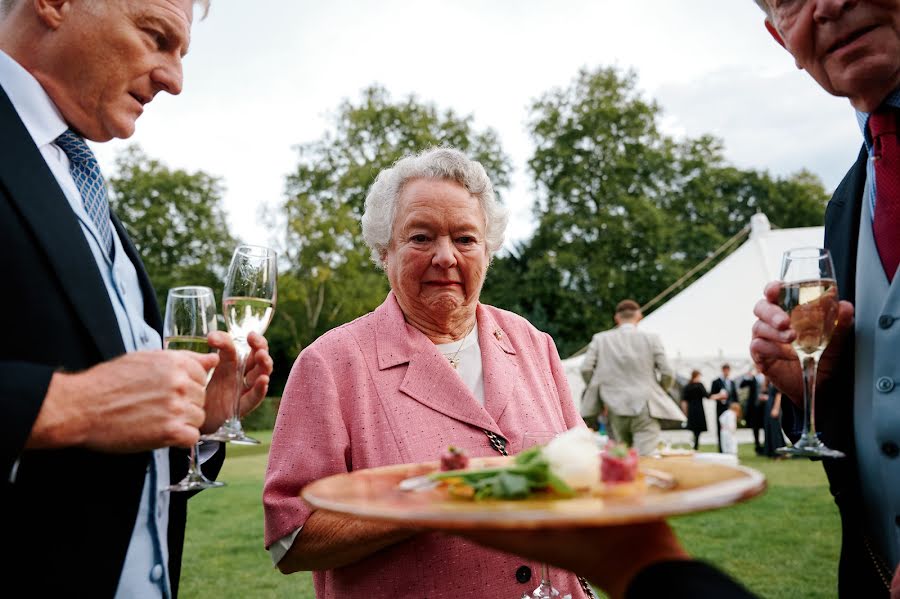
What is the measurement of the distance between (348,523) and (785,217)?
5143cm

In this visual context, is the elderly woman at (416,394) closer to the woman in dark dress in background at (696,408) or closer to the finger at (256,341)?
the finger at (256,341)

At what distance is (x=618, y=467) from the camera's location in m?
1.57

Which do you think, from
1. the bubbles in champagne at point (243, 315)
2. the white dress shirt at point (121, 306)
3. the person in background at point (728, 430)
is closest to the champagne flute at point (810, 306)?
the bubbles in champagne at point (243, 315)

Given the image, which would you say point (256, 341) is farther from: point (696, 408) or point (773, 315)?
point (696, 408)

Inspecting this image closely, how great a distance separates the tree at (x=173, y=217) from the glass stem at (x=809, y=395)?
4378cm

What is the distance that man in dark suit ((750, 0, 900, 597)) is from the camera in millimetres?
2252

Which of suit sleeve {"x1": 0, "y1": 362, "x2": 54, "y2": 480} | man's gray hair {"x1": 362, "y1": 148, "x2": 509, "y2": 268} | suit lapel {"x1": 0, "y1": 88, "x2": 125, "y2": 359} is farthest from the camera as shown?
man's gray hair {"x1": 362, "y1": 148, "x2": 509, "y2": 268}

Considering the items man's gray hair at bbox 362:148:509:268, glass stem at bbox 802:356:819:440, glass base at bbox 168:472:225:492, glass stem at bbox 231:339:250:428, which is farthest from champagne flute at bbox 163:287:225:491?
glass stem at bbox 802:356:819:440

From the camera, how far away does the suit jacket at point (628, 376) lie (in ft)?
34.6

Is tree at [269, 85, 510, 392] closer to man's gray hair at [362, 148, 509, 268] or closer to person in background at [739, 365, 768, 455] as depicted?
person in background at [739, 365, 768, 455]

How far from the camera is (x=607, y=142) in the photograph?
37.4m

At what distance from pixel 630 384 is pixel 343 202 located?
27.5 m

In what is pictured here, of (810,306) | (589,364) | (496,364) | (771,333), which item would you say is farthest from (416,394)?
(589,364)

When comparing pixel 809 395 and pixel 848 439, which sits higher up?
pixel 809 395
